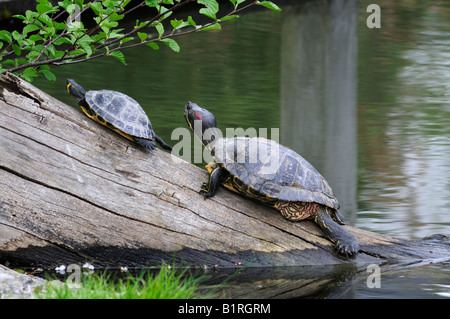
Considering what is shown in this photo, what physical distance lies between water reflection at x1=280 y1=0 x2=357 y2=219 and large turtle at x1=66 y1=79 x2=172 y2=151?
1.51 m

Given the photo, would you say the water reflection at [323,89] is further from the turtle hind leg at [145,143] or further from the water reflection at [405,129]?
the turtle hind leg at [145,143]

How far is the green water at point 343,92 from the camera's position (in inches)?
211

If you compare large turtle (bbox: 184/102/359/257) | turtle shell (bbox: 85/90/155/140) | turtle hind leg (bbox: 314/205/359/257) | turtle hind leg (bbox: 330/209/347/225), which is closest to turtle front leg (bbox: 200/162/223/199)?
large turtle (bbox: 184/102/359/257)

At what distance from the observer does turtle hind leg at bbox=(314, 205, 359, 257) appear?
4.18 meters

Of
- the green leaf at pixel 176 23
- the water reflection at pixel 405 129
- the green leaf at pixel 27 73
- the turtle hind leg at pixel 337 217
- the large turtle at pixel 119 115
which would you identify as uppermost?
the green leaf at pixel 176 23

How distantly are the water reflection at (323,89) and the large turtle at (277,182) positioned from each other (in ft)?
3.38

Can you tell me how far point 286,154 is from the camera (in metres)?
4.25

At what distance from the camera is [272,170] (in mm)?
4156

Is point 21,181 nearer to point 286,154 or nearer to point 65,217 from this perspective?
point 65,217

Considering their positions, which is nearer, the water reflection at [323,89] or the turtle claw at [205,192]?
the turtle claw at [205,192]

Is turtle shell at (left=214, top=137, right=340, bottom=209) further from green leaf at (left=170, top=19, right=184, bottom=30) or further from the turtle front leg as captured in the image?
green leaf at (left=170, top=19, right=184, bottom=30)
